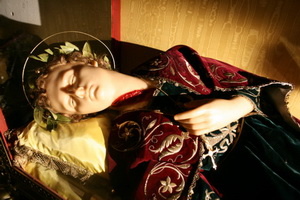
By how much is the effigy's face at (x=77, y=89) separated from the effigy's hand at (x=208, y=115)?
36 cm

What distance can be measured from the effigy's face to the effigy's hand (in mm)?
A: 356

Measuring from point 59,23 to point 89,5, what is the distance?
10.5 inches

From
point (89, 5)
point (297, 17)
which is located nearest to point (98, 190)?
point (89, 5)

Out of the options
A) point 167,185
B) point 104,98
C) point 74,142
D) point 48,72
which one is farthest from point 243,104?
point 48,72

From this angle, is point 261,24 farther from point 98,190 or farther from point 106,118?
point 98,190

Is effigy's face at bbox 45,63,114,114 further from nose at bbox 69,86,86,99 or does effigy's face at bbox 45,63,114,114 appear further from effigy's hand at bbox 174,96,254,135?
effigy's hand at bbox 174,96,254,135

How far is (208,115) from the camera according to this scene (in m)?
0.80

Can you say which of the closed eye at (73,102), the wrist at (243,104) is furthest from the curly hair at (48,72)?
the wrist at (243,104)

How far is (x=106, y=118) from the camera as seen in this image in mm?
1197

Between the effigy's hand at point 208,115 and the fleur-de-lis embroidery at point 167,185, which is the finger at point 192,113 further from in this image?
the fleur-de-lis embroidery at point 167,185

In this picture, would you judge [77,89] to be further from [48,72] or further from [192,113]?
[192,113]

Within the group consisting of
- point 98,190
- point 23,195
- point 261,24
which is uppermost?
point 261,24

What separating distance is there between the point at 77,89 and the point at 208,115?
0.55m

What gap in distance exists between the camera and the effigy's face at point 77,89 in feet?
2.91
